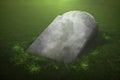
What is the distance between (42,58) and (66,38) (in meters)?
0.92

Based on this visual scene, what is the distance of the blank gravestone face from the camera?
5637 mm

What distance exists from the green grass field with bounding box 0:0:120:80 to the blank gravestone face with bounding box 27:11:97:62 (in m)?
0.22

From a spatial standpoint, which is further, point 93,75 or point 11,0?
point 11,0

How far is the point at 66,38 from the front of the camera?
19.6 ft

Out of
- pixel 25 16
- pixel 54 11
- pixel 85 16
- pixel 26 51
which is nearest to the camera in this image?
pixel 26 51

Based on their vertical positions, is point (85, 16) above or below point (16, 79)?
above

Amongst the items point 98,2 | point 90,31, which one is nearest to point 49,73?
point 90,31

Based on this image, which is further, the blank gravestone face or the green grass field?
the blank gravestone face

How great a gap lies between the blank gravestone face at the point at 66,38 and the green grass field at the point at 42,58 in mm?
217

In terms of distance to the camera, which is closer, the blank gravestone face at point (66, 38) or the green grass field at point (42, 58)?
the green grass field at point (42, 58)

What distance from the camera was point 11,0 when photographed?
1231 cm

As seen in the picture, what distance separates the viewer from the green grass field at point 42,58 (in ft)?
16.6

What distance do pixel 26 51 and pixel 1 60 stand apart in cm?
76

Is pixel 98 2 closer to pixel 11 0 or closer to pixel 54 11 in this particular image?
pixel 54 11
